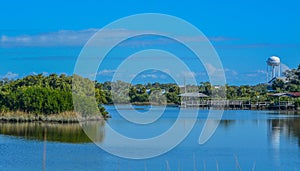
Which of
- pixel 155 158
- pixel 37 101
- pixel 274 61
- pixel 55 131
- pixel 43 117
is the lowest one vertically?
pixel 155 158

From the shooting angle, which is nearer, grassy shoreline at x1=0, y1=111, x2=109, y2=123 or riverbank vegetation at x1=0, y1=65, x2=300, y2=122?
grassy shoreline at x1=0, y1=111, x2=109, y2=123

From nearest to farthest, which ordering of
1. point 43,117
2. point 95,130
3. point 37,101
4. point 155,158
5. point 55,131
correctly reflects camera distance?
point 155,158 → point 55,131 → point 95,130 → point 43,117 → point 37,101

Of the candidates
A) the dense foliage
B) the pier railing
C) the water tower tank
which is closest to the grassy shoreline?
the dense foliage

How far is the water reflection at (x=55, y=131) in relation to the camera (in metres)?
31.6

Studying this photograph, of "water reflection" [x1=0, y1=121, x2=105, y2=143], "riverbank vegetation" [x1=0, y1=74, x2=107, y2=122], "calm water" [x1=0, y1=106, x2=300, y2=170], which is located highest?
"riverbank vegetation" [x1=0, y1=74, x2=107, y2=122]

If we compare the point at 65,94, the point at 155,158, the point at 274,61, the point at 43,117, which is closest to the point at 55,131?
the point at 43,117

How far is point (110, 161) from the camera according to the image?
23.6 meters

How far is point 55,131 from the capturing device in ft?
116

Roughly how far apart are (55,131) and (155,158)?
12.1 meters

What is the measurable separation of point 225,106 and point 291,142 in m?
46.6

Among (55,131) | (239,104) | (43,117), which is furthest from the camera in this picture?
(239,104)

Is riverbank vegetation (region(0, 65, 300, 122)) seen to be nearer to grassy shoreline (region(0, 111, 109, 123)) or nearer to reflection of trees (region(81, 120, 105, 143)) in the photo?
grassy shoreline (region(0, 111, 109, 123))

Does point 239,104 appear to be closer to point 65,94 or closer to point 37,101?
point 65,94

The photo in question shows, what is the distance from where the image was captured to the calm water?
2259cm
